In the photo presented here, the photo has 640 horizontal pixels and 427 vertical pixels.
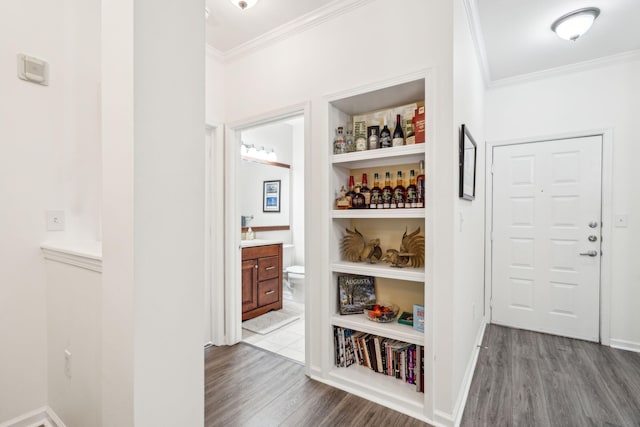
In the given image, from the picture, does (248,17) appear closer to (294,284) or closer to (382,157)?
(382,157)

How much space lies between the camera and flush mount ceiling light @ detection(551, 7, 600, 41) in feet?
7.19

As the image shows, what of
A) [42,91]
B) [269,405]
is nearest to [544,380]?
[269,405]

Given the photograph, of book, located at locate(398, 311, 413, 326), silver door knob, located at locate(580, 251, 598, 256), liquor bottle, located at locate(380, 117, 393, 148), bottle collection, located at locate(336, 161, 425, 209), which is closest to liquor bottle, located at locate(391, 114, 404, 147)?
liquor bottle, located at locate(380, 117, 393, 148)

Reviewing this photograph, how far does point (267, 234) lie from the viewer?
15.1 ft

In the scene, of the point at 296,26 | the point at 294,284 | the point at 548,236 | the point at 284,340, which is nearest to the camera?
the point at 296,26

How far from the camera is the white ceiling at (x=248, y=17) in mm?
2148

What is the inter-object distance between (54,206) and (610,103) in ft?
14.9

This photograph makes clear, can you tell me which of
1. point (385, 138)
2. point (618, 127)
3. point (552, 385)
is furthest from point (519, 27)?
point (552, 385)

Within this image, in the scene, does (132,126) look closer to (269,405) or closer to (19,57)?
(19,57)

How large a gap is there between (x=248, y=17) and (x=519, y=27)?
84.5 inches

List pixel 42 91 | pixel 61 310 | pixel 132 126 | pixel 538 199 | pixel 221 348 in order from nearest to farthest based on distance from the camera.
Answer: pixel 132 126 → pixel 61 310 → pixel 42 91 → pixel 221 348 → pixel 538 199

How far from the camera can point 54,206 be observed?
5.80 feet

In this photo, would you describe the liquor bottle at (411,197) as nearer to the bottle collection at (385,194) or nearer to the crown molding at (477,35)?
the bottle collection at (385,194)

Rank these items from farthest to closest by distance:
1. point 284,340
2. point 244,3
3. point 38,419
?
1. point 284,340
2. point 244,3
3. point 38,419
